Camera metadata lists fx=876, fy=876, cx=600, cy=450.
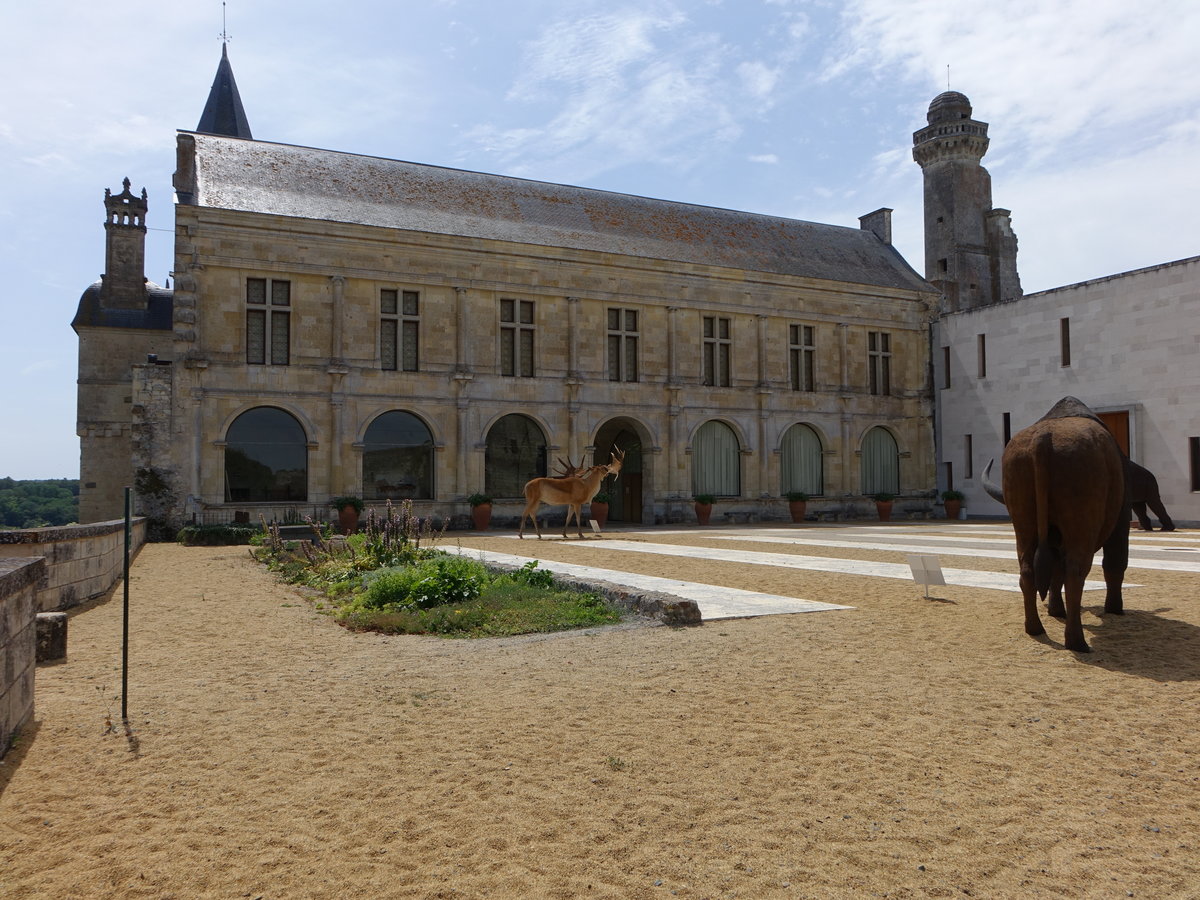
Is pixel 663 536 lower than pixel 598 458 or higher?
lower

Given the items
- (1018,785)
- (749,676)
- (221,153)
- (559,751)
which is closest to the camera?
(1018,785)

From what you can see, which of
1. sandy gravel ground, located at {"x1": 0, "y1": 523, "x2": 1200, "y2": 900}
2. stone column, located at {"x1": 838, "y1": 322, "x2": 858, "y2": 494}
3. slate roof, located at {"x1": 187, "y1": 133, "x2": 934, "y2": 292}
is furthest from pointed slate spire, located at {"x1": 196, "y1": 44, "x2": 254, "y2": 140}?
sandy gravel ground, located at {"x1": 0, "y1": 523, "x2": 1200, "y2": 900}

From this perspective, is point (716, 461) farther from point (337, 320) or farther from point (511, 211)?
point (337, 320)

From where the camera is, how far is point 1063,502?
6883 mm

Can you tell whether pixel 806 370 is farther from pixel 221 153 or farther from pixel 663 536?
pixel 221 153

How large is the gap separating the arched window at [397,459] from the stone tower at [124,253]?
16.8m

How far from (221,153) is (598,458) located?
48.0ft

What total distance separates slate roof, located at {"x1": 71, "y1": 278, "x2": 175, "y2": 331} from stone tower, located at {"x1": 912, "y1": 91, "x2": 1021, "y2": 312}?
3766 centimetres

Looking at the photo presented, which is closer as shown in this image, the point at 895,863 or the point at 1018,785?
the point at 895,863

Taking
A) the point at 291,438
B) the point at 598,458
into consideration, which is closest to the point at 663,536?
the point at 598,458

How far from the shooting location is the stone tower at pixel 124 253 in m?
34.9

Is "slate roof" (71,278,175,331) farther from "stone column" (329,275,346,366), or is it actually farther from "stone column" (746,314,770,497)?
"stone column" (746,314,770,497)

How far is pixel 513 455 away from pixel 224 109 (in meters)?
27.4

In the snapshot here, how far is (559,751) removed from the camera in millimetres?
4516
